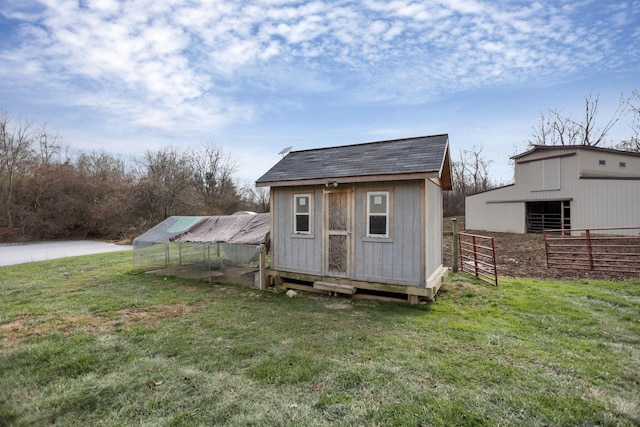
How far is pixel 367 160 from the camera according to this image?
6.92 metres

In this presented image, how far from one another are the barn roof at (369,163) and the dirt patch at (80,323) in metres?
3.74

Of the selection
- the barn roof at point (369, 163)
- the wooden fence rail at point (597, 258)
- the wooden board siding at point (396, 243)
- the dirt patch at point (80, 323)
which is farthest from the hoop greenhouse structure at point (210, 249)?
the wooden fence rail at point (597, 258)

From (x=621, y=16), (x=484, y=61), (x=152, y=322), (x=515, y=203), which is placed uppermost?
(x=621, y=16)

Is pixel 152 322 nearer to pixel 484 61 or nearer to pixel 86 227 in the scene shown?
pixel 484 61

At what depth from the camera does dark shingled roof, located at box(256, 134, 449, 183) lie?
6145 mm

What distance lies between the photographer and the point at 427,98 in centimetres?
1352

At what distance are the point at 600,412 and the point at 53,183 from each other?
26288mm

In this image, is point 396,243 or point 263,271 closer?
point 396,243

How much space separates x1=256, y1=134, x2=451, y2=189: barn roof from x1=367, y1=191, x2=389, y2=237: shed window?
1.50ft

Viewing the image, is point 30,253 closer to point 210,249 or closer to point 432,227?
point 210,249

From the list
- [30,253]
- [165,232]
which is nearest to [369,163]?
[165,232]

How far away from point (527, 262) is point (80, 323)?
13.0 meters

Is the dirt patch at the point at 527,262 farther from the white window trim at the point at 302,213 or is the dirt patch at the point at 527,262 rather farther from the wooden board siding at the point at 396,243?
the white window trim at the point at 302,213

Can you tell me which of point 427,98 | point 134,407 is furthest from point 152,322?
point 427,98
